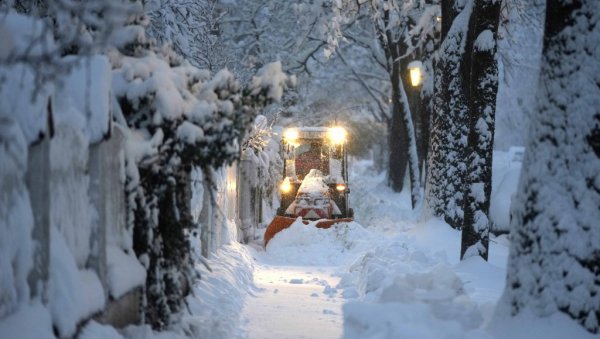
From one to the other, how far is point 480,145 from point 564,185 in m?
5.15

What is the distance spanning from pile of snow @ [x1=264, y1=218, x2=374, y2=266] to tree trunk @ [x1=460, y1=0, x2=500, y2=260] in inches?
137

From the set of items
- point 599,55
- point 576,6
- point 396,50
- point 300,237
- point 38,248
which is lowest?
point 300,237

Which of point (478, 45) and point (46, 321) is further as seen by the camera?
point (478, 45)

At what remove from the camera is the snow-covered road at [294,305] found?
25.6 feet

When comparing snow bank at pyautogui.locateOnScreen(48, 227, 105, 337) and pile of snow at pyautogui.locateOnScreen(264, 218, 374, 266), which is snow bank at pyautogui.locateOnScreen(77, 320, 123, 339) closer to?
snow bank at pyautogui.locateOnScreen(48, 227, 105, 337)

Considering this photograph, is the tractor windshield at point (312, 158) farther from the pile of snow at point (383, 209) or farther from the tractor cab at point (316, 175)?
the pile of snow at point (383, 209)

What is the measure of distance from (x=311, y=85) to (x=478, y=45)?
25.8 m

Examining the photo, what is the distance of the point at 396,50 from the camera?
26422mm

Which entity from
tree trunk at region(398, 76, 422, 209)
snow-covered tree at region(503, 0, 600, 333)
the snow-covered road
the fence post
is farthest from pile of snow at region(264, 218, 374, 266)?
tree trunk at region(398, 76, 422, 209)

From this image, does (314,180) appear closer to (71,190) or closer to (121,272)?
(121,272)

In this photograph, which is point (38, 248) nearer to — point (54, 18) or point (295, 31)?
point (54, 18)

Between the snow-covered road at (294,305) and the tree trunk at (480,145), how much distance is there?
2.27 m

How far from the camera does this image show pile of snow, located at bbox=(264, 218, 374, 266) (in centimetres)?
1453

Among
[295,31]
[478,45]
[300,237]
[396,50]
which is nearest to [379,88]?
[295,31]
